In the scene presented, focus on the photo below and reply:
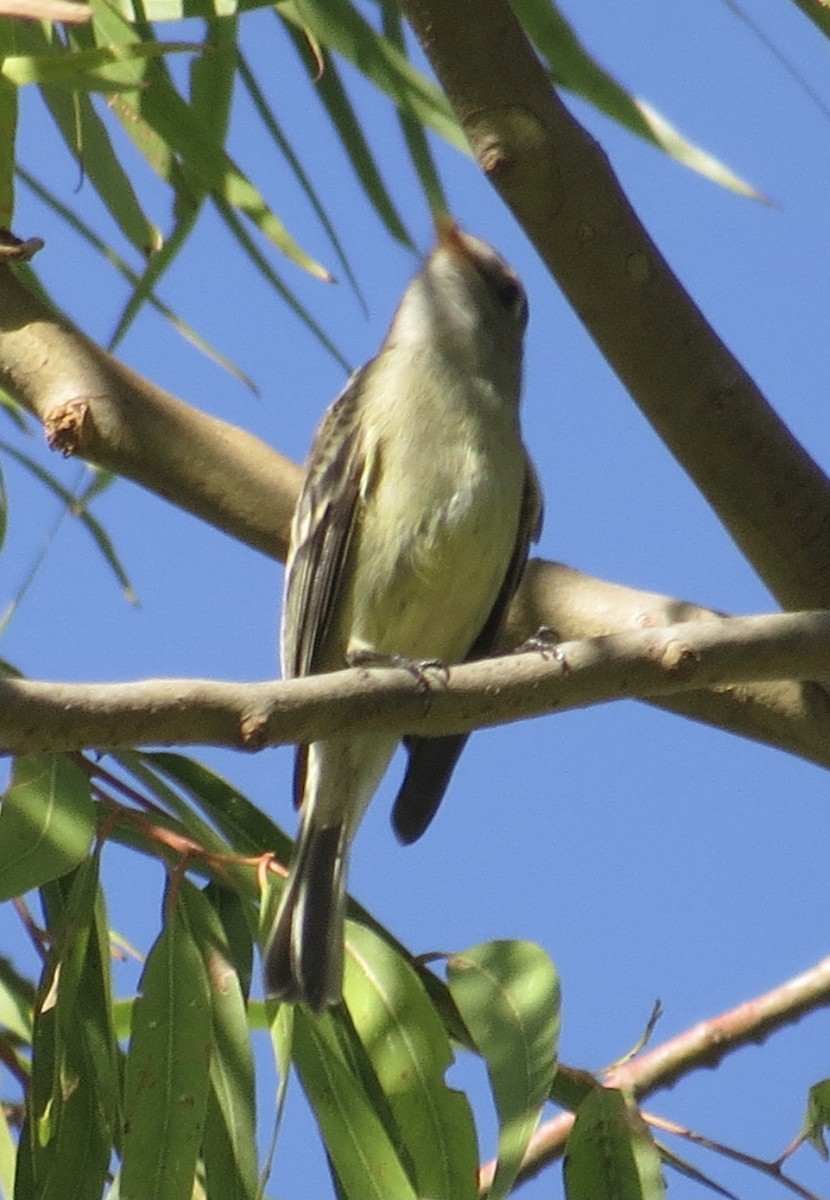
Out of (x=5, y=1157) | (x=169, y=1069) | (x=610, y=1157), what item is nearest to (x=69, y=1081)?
(x=169, y=1069)

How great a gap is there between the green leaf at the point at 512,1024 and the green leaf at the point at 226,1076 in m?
0.23

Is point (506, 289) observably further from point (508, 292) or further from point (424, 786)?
point (424, 786)

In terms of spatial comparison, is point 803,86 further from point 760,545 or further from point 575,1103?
point 575,1103

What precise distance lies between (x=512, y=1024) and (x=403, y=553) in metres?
0.87

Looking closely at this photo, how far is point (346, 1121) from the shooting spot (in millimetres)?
1759

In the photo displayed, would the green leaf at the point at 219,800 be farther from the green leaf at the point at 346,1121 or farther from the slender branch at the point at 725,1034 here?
the slender branch at the point at 725,1034

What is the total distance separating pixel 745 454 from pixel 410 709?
1.76ft

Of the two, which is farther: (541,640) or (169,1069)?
(541,640)

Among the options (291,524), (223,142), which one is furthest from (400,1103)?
(223,142)

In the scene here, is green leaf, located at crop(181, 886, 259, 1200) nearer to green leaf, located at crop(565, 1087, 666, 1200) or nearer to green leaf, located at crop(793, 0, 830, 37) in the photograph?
green leaf, located at crop(565, 1087, 666, 1200)

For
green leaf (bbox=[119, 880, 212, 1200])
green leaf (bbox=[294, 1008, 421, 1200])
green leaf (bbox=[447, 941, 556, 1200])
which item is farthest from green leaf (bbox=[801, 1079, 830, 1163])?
green leaf (bbox=[119, 880, 212, 1200])

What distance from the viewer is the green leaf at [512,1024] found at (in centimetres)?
162

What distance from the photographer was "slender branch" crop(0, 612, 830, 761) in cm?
129

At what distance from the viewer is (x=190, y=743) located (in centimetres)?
137
